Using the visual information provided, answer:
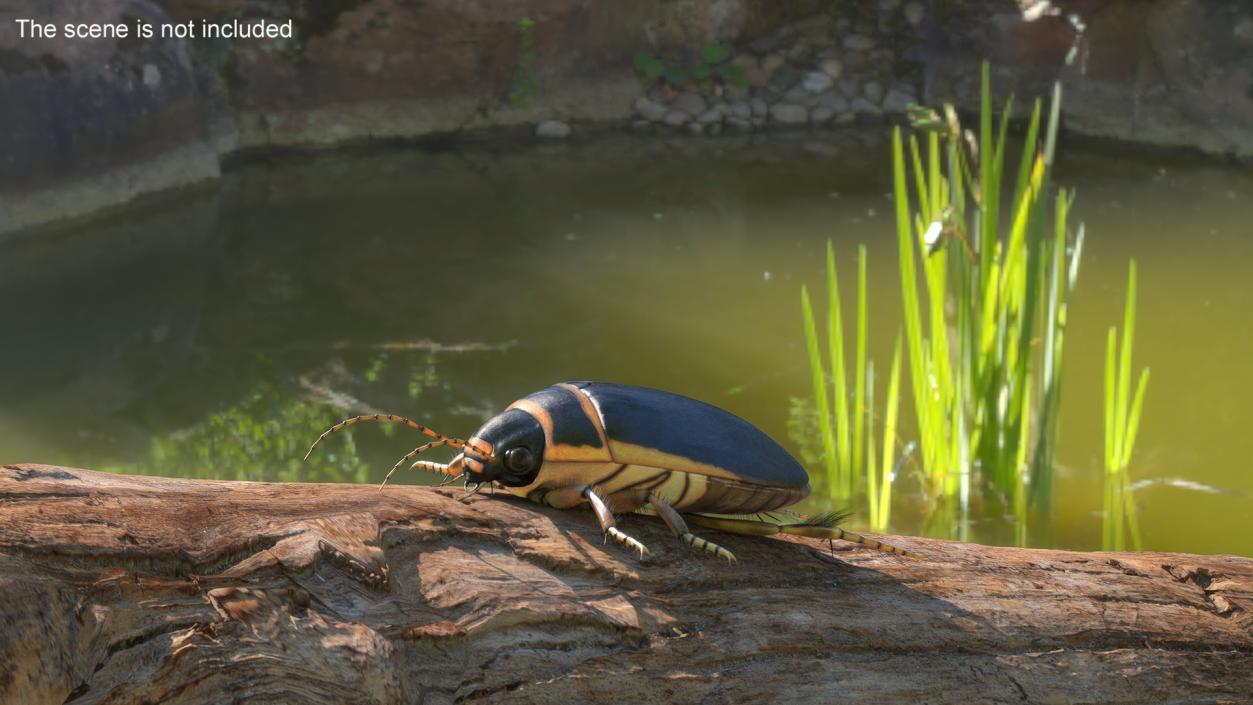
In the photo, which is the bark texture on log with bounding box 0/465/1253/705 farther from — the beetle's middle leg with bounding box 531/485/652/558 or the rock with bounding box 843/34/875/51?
the rock with bounding box 843/34/875/51

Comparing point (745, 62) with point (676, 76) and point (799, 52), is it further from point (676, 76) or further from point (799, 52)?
point (676, 76)

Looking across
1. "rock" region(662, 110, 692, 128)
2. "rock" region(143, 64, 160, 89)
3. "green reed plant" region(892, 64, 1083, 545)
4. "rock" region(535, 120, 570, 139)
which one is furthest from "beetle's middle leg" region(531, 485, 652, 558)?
"rock" region(662, 110, 692, 128)

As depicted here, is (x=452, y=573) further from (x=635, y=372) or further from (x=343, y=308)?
(x=343, y=308)

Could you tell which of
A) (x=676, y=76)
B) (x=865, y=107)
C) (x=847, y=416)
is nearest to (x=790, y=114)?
(x=865, y=107)

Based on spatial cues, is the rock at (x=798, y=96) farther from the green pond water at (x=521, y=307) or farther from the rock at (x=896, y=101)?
the green pond water at (x=521, y=307)

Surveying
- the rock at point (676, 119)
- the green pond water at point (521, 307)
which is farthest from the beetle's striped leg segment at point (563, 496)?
the rock at point (676, 119)

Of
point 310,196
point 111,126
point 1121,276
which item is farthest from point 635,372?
point 111,126
